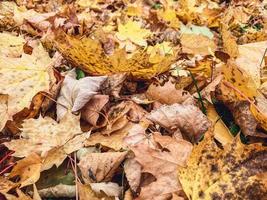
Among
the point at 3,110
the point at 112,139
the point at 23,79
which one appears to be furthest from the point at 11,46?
the point at 112,139

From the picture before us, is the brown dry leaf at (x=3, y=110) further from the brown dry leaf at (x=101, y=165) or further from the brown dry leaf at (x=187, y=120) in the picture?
the brown dry leaf at (x=187, y=120)

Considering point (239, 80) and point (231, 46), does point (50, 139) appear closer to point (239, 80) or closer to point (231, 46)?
point (239, 80)

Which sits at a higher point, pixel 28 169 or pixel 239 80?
pixel 239 80

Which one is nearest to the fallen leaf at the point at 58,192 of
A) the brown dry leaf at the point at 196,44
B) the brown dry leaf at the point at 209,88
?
the brown dry leaf at the point at 209,88

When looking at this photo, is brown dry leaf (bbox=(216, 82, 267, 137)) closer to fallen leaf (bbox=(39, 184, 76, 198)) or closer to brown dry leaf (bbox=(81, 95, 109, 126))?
brown dry leaf (bbox=(81, 95, 109, 126))

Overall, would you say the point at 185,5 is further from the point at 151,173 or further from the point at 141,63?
the point at 151,173

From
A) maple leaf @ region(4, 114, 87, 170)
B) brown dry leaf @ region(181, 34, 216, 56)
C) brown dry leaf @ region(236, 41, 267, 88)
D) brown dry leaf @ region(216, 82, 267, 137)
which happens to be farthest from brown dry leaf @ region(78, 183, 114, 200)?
brown dry leaf @ region(181, 34, 216, 56)

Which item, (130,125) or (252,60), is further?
(252,60)
